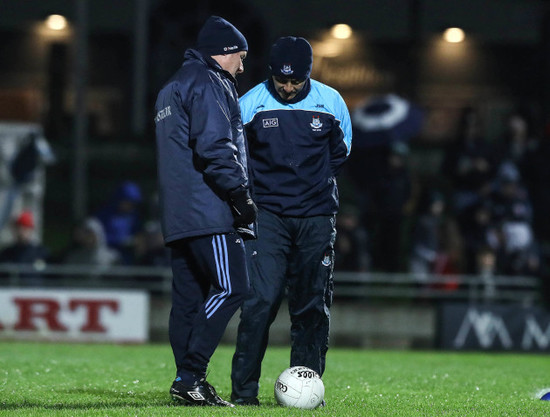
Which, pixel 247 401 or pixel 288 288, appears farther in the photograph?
pixel 288 288

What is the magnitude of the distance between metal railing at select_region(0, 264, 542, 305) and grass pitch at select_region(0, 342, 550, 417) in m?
3.89

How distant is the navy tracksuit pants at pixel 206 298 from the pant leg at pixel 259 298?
40 centimetres

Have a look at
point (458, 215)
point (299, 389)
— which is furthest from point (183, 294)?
point (458, 215)

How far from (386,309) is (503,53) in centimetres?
1099

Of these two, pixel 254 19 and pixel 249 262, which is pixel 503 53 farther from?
pixel 249 262

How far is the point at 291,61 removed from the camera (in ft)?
24.7

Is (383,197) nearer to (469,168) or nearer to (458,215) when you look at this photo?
(458,215)

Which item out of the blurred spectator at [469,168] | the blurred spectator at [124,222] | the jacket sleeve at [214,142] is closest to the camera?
the jacket sleeve at [214,142]

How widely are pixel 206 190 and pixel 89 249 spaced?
1109 cm

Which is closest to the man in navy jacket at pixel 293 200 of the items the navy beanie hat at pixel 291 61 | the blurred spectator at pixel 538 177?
the navy beanie hat at pixel 291 61

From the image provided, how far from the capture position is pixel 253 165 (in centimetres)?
770

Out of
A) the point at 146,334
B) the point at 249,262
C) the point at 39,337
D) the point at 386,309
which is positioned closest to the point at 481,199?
the point at 386,309

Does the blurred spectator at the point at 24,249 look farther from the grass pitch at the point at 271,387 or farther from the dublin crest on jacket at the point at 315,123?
the dublin crest on jacket at the point at 315,123

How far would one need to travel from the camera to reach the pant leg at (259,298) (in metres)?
7.41
